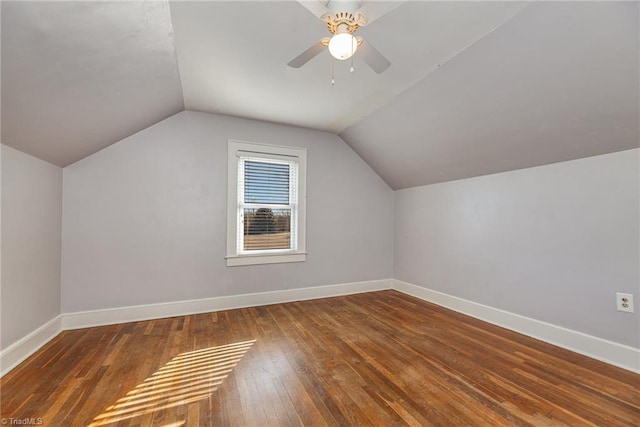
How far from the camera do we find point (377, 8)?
1.72 m

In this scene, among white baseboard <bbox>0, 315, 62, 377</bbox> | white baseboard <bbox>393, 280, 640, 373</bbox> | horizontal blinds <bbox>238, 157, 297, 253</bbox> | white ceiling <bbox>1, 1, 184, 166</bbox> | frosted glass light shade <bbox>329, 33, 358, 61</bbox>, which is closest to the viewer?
white ceiling <bbox>1, 1, 184, 166</bbox>

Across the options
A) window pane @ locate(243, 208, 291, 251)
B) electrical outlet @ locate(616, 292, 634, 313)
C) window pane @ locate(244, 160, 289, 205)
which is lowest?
electrical outlet @ locate(616, 292, 634, 313)

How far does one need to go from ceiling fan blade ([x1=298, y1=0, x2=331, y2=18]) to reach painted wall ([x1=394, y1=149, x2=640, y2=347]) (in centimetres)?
248

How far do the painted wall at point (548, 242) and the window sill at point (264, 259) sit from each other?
1.84 meters

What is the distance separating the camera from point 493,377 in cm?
204

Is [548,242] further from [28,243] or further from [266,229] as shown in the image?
[28,243]

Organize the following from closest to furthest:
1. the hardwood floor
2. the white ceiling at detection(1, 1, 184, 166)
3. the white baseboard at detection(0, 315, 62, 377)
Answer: the white ceiling at detection(1, 1, 184, 166) → the hardwood floor → the white baseboard at detection(0, 315, 62, 377)

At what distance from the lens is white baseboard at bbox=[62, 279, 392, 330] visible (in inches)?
117

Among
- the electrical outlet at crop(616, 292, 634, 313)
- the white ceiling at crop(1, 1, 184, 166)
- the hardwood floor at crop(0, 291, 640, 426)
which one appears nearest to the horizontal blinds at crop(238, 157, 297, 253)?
the hardwood floor at crop(0, 291, 640, 426)

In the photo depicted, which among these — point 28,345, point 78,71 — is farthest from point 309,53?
point 28,345

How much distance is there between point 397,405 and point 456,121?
8.24 feet

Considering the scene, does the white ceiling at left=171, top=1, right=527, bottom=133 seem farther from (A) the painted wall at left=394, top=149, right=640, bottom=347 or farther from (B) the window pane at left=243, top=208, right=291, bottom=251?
(A) the painted wall at left=394, top=149, right=640, bottom=347

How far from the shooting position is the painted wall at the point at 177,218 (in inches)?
118

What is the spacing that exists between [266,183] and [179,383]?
2.49 meters
